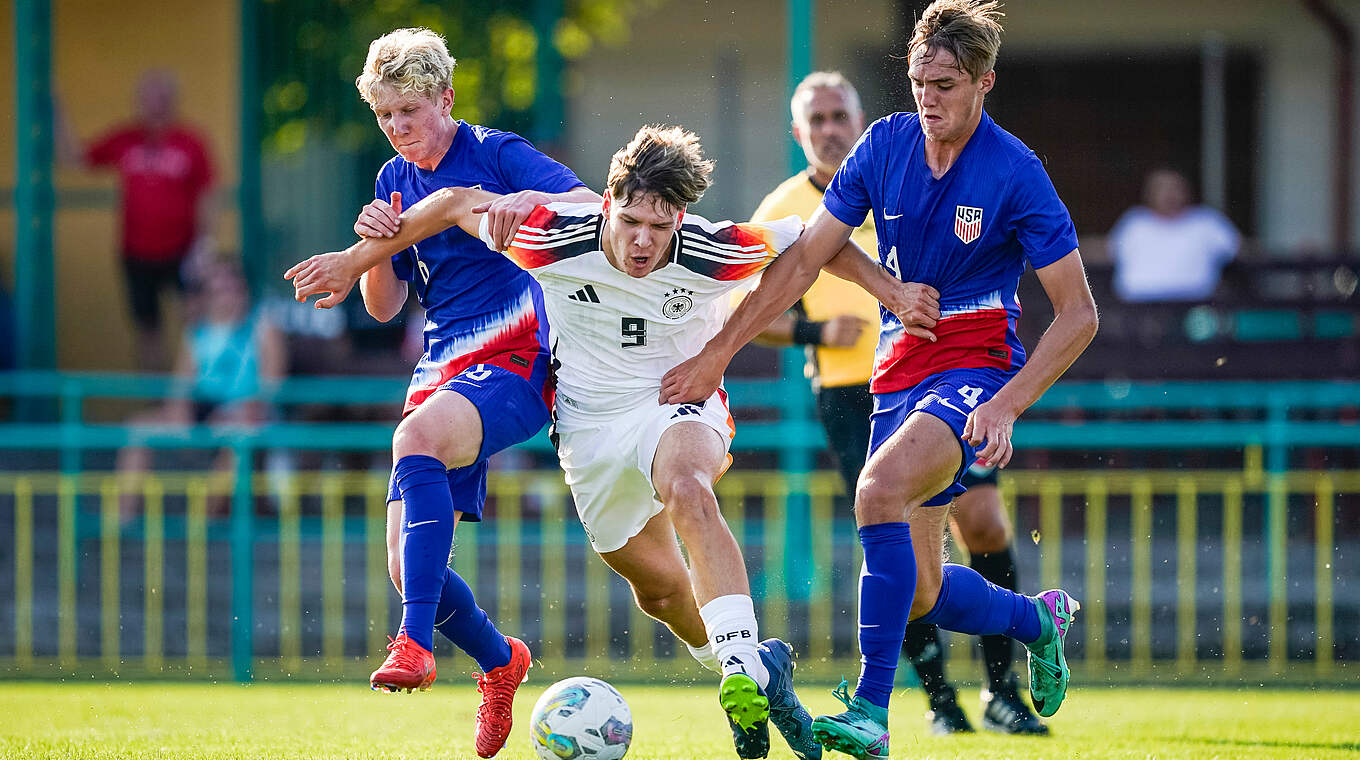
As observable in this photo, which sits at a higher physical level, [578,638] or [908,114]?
[908,114]

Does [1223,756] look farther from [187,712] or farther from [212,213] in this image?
[212,213]

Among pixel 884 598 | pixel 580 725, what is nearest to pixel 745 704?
pixel 884 598

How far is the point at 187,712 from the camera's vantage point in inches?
305

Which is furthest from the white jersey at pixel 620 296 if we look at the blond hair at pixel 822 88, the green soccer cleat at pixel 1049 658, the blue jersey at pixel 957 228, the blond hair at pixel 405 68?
the green soccer cleat at pixel 1049 658

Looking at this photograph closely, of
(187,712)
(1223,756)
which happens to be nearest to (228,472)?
(187,712)

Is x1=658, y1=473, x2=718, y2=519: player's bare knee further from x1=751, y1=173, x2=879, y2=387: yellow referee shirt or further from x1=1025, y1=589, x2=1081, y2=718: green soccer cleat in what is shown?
x1=751, y1=173, x2=879, y2=387: yellow referee shirt

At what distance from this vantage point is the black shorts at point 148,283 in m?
12.9

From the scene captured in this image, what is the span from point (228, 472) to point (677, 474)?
19.6 ft

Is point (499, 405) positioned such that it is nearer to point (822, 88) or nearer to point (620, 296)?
point (620, 296)

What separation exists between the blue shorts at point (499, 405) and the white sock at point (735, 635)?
0.93 m

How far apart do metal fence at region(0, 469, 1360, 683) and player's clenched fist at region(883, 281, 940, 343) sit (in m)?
4.38

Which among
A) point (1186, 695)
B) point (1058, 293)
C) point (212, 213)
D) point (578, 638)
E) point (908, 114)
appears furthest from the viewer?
point (212, 213)

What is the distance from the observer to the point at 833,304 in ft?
23.7

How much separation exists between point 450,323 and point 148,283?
7586mm
